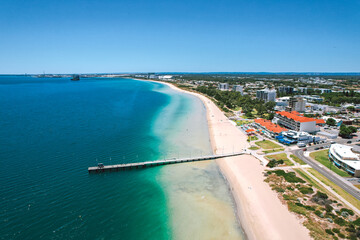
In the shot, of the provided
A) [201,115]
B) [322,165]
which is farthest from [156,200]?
[201,115]

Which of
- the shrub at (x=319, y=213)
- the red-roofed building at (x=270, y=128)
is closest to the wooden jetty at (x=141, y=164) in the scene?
the red-roofed building at (x=270, y=128)

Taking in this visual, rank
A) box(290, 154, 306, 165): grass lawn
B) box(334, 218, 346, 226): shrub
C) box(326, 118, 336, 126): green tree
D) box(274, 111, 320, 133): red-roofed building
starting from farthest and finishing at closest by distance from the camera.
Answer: box(326, 118, 336, 126): green tree
box(274, 111, 320, 133): red-roofed building
box(290, 154, 306, 165): grass lawn
box(334, 218, 346, 226): shrub

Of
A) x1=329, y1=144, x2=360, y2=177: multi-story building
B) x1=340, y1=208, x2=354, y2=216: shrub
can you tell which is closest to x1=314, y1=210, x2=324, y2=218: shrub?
x1=340, y1=208, x2=354, y2=216: shrub

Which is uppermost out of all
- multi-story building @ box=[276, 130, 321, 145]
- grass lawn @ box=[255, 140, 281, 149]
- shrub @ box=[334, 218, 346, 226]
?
multi-story building @ box=[276, 130, 321, 145]

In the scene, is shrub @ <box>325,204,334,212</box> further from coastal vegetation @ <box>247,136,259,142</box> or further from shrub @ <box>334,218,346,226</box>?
coastal vegetation @ <box>247,136,259,142</box>

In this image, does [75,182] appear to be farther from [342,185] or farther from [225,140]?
[342,185]

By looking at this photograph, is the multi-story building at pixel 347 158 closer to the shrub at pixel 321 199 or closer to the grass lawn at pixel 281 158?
the grass lawn at pixel 281 158
